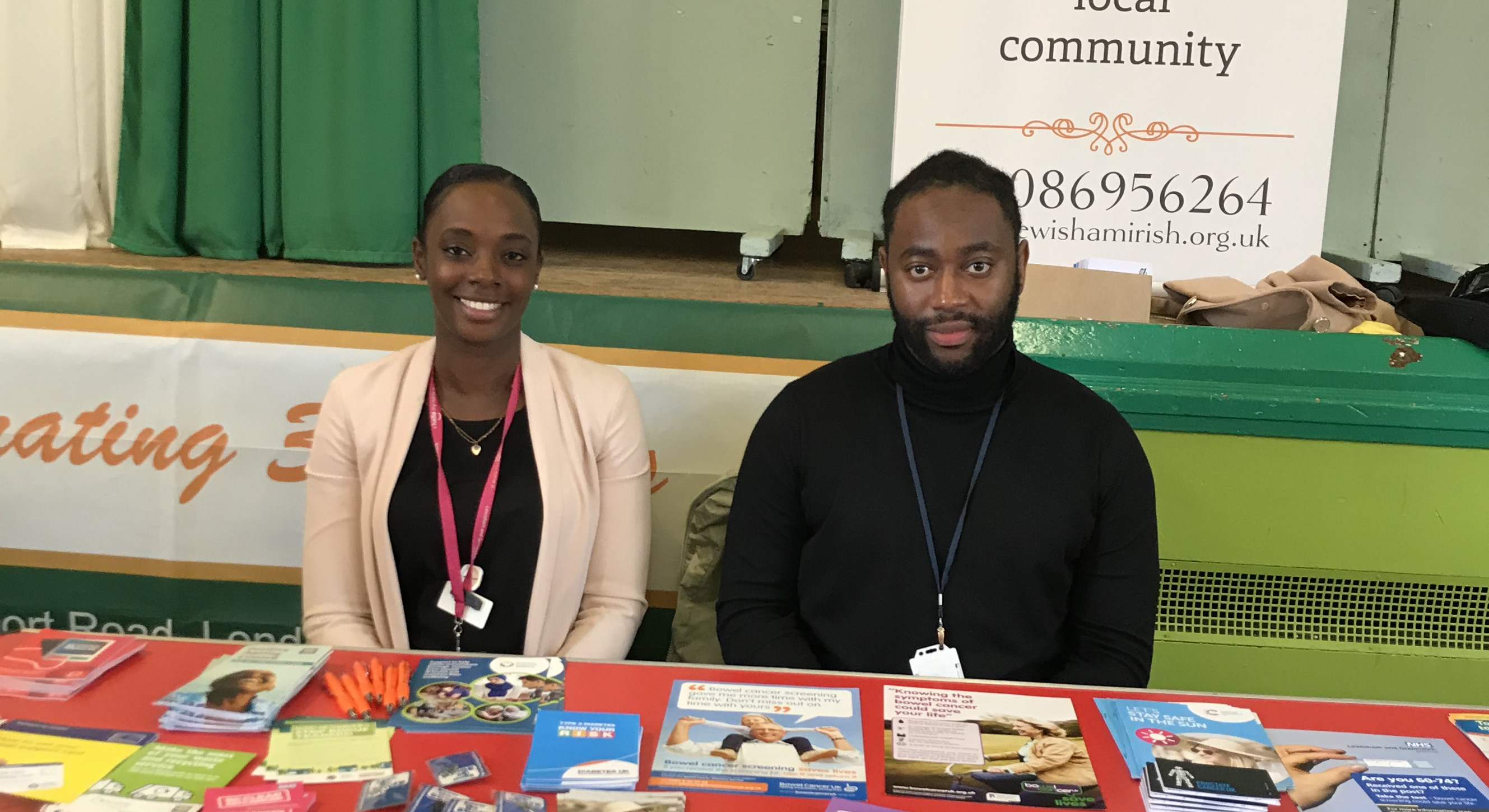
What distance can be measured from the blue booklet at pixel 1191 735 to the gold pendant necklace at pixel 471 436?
3.11 ft

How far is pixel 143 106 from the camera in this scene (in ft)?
8.87

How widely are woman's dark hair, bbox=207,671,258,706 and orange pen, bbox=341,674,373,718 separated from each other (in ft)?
0.29

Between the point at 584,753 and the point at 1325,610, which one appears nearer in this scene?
the point at 584,753

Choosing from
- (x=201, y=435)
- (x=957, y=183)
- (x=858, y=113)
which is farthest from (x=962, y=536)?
(x=858, y=113)

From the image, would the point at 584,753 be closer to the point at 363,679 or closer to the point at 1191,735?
the point at 363,679

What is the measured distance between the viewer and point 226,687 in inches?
41.0

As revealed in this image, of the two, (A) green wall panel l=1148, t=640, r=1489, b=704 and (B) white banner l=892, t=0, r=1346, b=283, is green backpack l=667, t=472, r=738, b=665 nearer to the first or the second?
(A) green wall panel l=1148, t=640, r=1489, b=704

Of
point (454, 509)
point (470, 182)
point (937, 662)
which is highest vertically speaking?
point (470, 182)

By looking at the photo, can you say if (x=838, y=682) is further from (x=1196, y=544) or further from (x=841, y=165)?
(x=841, y=165)

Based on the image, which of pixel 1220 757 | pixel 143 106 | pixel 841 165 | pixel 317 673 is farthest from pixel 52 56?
pixel 1220 757

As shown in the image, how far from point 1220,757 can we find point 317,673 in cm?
86

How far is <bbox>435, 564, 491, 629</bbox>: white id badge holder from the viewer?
156cm

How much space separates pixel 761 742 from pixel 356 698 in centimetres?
39

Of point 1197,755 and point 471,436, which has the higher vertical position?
point 471,436
